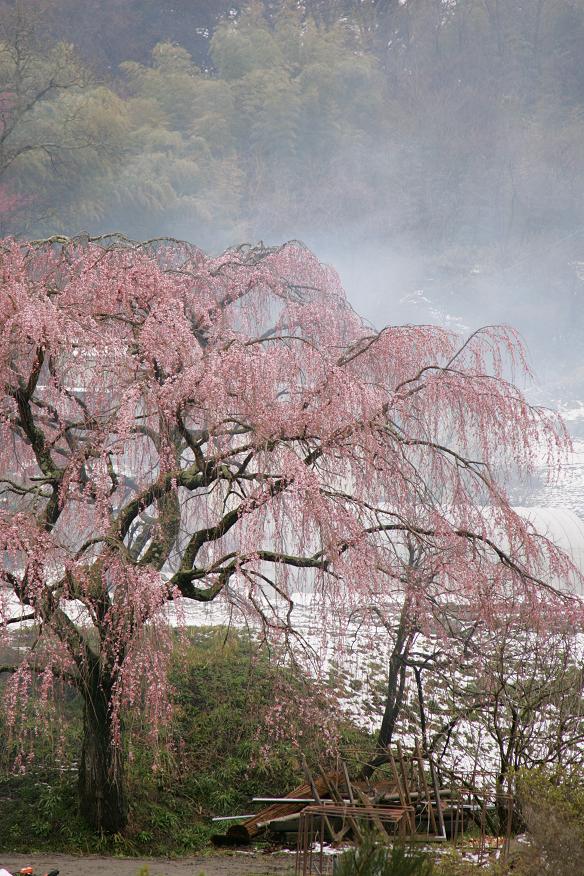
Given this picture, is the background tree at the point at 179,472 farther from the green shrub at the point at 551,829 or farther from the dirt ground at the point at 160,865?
the green shrub at the point at 551,829

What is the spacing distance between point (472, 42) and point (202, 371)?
42.2ft

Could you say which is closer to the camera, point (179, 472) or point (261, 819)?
point (179, 472)

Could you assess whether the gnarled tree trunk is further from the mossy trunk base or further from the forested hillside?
the forested hillside

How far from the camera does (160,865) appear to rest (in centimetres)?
448

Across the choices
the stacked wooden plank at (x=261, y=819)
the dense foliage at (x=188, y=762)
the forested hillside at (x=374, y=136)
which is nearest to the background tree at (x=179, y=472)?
the dense foliage at (x=188, y=762)

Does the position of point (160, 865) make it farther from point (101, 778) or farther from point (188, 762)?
point (188, 762)

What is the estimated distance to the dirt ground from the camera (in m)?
4.24

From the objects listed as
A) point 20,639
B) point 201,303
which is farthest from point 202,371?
point 20,639

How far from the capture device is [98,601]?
428 cm

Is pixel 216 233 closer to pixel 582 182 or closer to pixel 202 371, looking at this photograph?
pixel 582 182

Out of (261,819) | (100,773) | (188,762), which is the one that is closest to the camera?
(100,773)

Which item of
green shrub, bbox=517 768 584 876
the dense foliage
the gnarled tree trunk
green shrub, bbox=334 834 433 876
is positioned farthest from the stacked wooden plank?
green shrub, bbox=334 834 433 876

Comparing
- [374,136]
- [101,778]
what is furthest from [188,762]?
[374,136]

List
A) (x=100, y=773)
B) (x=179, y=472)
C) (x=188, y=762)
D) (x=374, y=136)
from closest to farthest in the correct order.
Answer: (x=179, y=472) < (x=100, y=773) < (x=188, y=762) < (x=374, y=136)
